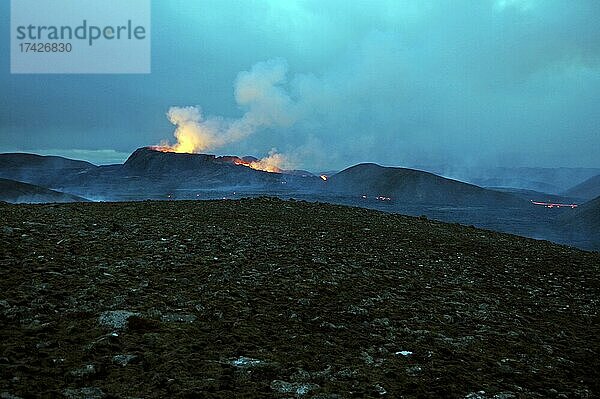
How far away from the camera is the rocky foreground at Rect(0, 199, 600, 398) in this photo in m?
6.67

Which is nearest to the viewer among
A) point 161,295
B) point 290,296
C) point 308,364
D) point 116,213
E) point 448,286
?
point 308,364

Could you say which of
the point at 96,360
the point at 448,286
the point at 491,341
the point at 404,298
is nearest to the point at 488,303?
the point at 448,286

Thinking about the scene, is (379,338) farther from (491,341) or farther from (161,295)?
(161,295)

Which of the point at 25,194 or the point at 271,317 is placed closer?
the point at 271,317

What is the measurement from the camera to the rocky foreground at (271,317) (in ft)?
21.9

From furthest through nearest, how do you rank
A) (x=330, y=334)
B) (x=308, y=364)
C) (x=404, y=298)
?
(x=404, y=298)
(x=330, y=334)
(x=308, y=364)

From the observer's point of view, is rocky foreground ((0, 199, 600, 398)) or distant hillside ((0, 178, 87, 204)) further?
distant hillside ((0, 178, 87, 204))

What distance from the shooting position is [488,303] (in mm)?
13016

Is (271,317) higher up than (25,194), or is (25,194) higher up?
(25,194)

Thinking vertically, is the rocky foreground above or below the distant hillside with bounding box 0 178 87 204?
below

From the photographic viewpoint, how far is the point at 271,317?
9.76 m

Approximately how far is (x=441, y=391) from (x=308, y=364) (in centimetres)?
211

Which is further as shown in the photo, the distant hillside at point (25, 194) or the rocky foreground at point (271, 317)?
the distant hillside at point (25, 194)

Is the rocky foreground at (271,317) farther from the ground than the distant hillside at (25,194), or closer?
closer
